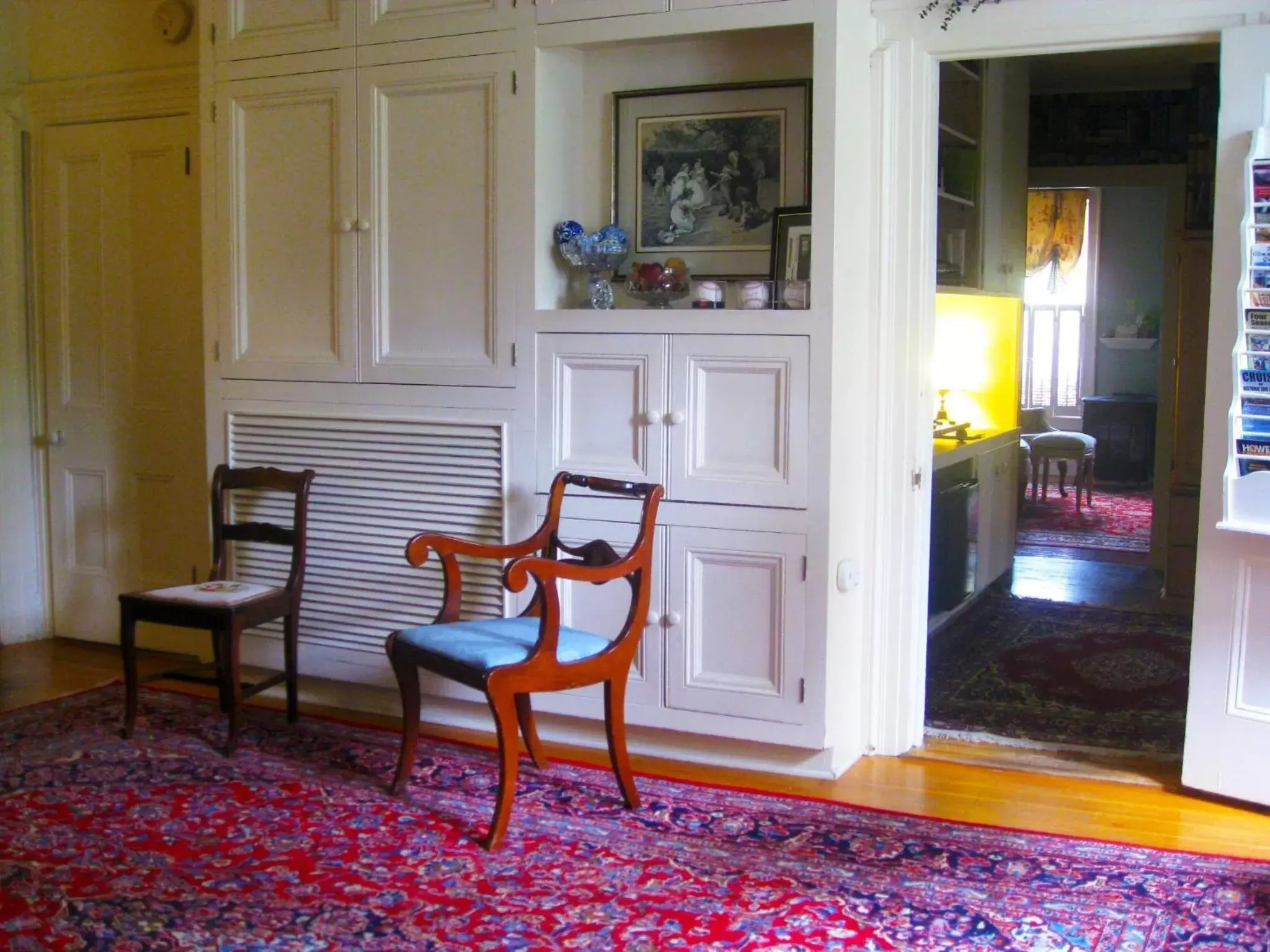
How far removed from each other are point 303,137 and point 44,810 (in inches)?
82.3

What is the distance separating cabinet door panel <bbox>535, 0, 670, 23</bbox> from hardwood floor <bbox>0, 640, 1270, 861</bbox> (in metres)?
2.10

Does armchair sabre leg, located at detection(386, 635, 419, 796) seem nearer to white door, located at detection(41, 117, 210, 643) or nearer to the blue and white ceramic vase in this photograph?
the blue and white ceramic vase

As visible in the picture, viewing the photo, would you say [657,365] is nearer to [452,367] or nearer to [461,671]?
[452,367]

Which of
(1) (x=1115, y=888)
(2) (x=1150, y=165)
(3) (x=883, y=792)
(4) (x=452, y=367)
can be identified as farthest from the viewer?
(2) (x=1150, y=165)

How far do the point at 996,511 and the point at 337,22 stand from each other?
3.69m

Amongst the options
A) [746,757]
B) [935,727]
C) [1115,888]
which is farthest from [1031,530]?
[1115,888]

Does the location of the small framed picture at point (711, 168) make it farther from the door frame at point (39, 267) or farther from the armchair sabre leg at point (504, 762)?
the door frame at point (39, 267)

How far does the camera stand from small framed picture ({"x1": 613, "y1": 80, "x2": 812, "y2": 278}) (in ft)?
12.3

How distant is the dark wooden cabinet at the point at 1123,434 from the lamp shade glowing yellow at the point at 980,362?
429cm

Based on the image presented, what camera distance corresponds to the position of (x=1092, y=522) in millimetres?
8625

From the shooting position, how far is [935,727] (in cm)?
404

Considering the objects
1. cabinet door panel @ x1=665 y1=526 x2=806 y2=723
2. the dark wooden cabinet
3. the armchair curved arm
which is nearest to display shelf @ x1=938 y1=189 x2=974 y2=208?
cabinet door panel @ x1=665 y1=526 x2=806 y2=723

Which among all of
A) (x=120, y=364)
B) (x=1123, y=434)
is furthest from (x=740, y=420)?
(x=1123, y=434)

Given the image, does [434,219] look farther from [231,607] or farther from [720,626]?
[720,626]
